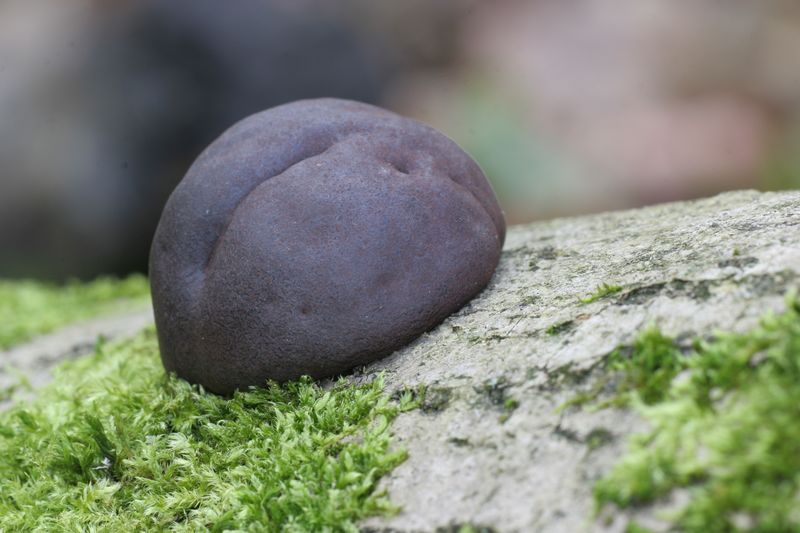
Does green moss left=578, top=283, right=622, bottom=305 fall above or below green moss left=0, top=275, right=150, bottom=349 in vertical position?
below

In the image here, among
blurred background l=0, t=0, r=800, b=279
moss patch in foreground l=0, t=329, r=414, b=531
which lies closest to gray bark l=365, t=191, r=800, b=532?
moss patch in foreground l=0, t=329, r=414, b=531

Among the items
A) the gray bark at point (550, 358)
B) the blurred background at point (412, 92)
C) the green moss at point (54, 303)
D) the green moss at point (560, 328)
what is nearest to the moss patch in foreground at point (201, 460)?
the gray bark at point (550, 358)

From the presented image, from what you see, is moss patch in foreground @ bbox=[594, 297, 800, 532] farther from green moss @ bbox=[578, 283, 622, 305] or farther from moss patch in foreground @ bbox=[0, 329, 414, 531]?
moss patch in foreground @ bbox=[0, 329, 414, 531]

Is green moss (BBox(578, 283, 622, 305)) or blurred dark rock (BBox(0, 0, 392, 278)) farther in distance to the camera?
blurred dark rock (BBox(0, 0, 392, 278))

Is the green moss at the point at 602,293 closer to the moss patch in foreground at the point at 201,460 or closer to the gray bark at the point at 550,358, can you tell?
the gray bark at the point at 550,358

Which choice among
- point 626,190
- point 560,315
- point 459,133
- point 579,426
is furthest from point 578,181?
point 579,426

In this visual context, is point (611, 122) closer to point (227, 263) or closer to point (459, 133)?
point (459, 133)

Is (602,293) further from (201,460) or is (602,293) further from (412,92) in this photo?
(412,92)
